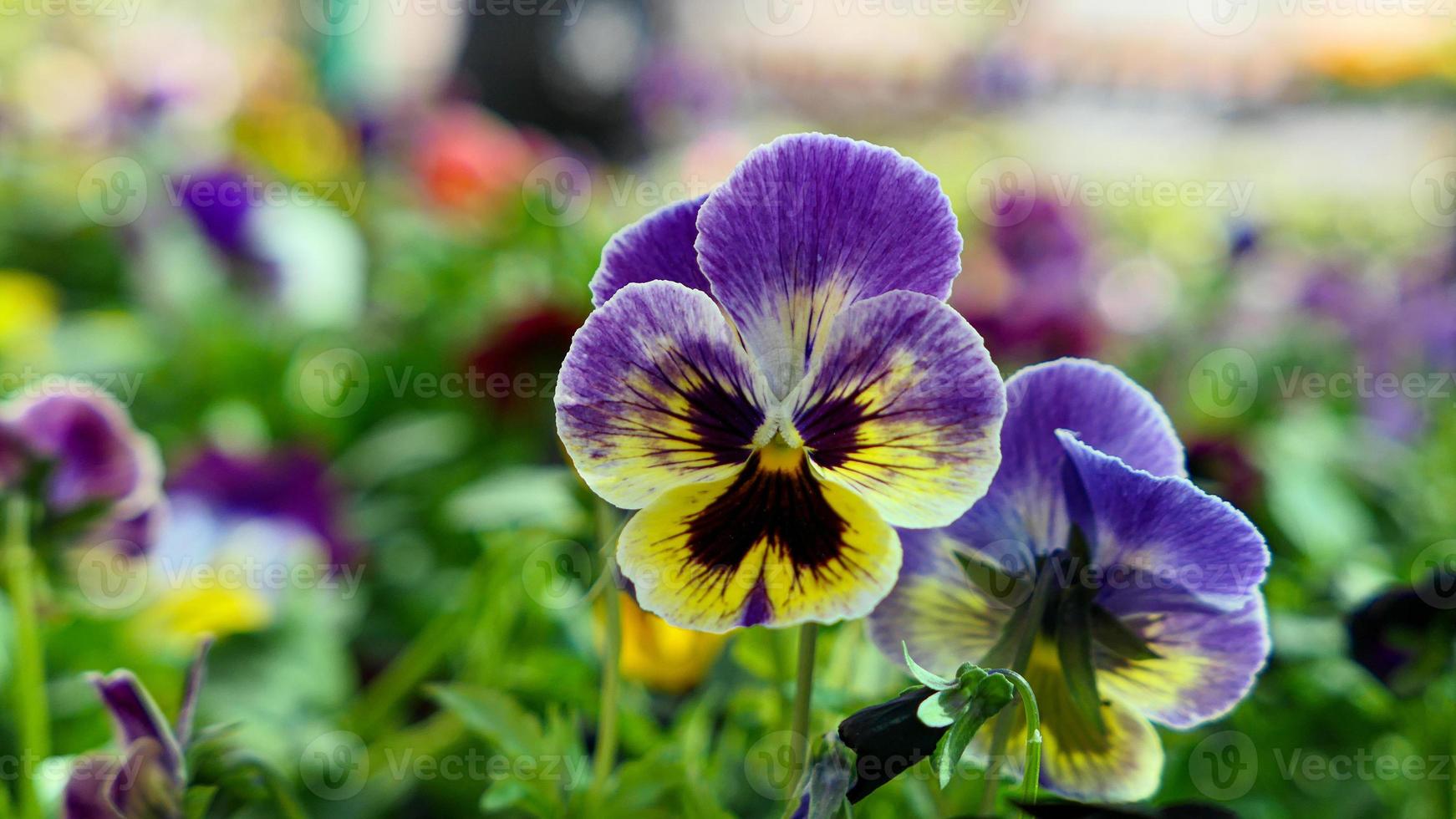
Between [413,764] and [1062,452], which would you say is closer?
[1062,452]

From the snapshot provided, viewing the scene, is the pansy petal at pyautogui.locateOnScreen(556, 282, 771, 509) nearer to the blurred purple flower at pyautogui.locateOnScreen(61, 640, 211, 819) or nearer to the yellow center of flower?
the yellow center of flower

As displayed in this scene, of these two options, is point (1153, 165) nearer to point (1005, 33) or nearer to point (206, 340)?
point (1005, 33)

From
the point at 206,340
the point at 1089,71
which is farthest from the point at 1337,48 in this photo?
the point at 206,340
